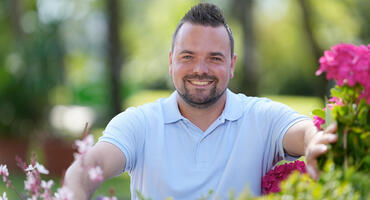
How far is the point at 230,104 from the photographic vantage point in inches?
127

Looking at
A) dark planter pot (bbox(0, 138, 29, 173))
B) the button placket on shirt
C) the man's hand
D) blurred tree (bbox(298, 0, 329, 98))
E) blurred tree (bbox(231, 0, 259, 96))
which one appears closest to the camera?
the man's hand

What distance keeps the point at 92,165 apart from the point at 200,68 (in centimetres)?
101

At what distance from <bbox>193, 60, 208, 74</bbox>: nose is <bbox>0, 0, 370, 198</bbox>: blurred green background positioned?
86 centimetres

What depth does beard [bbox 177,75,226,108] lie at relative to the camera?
3107mm

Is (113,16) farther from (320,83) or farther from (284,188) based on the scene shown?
(284,188)

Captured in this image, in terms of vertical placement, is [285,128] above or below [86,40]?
below

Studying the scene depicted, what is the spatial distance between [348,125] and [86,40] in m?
33.2

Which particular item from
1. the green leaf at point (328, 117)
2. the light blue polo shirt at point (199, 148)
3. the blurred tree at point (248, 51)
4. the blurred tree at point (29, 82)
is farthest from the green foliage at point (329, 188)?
the blurred tree at point (29, 82)

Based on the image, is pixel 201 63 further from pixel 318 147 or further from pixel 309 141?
pixel 318 147

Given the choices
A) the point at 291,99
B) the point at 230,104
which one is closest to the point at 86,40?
the point at 291,99

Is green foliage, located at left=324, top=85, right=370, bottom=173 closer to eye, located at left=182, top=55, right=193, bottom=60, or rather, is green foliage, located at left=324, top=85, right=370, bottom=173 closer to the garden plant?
the garden plant

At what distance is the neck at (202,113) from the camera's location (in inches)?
124

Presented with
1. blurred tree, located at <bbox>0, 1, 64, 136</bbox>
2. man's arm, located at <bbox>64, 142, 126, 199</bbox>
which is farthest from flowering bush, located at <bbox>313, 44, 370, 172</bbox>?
blurred tree, located at <bbox>0, 1, 64, 136</bbox>

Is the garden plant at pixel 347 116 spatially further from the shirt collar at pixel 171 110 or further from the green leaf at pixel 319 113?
the shirt collar at pixel 171 110
